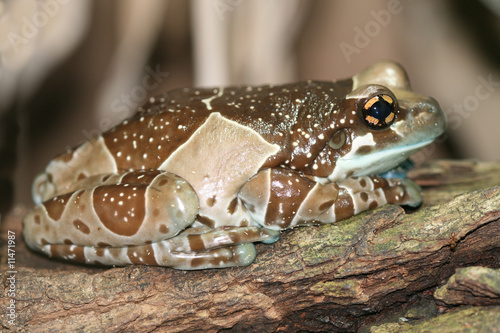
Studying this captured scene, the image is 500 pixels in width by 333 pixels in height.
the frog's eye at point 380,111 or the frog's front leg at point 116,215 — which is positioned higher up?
the frog's eye at point 380,111

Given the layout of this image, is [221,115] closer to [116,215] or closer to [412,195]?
[116,215]

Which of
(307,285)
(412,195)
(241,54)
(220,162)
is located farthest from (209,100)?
(241,54)

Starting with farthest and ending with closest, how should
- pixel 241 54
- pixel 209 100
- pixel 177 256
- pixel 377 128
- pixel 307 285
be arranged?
pixel 241 54 → pixel 209 100 → pixel 377 128 → pixel 177 256 → pixel 307 285

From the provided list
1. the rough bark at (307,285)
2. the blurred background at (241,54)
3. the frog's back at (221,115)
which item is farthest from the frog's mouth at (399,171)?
the blurred background at (241,54)

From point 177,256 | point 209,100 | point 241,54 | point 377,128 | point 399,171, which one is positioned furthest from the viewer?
point 241,54

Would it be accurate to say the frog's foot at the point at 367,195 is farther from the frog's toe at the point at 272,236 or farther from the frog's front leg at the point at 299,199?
the frog's toe at the point at 272,236

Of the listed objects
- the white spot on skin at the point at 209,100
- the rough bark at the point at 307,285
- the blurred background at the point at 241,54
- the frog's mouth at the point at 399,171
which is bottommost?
the rough bark at the point at 307,285

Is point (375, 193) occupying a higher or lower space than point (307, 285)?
higher

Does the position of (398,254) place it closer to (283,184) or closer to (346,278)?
(346,278)
